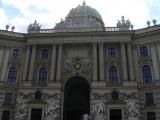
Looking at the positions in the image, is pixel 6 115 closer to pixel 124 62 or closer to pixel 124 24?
pixel 124 62

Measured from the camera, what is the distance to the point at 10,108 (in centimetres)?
4069

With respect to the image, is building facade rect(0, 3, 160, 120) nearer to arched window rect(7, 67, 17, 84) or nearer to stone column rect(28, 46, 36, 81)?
arched window rect(7, 67, 17, 84)

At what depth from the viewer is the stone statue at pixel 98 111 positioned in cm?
3764

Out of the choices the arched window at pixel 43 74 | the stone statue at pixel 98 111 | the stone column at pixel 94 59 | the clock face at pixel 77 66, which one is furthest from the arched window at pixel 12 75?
the stone statue at pixel 98 111

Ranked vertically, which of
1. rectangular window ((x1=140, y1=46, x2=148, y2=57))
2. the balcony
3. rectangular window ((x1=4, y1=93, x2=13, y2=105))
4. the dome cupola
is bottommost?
rectangular window ((x1=4, y1=93, x2=13, y2=105))

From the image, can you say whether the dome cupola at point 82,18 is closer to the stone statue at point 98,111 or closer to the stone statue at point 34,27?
the stone statue at point 34,27

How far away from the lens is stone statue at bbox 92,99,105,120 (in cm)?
3764

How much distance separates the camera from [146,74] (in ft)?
135

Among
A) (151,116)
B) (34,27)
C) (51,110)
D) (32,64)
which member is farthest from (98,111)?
(34,27)

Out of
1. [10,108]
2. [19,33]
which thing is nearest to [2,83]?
[10,108]

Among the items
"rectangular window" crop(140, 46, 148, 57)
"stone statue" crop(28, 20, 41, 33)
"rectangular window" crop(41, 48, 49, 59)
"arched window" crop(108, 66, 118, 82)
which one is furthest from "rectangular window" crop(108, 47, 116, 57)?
"stone statue" crop(28, 20, 41, 33)

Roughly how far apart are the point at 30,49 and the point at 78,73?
34.7ft

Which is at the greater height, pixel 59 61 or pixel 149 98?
pixel 59 61

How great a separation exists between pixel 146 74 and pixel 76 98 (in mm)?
14895
